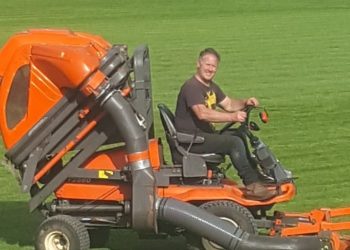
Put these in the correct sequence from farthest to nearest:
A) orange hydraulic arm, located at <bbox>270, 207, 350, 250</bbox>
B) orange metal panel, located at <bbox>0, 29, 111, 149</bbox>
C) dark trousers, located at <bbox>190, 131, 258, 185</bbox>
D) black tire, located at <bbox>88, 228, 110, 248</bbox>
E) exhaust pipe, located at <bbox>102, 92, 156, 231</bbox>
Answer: black tire, located at <bbox>88, 228, 110, 248</bbox> < dark trousers, located at <bbox>190, 131, 258, 185</bbox> < orange metal panel, located at <bbox>0, 29, 111, 149</bbox> < exhaust pipe, located at <bbox>102, 92, 156, 231</bbox> < orange hydraulic arm, located at <bbox>270, 207, 350, 250</bbox>

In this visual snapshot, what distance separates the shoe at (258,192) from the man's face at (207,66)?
1.04 m

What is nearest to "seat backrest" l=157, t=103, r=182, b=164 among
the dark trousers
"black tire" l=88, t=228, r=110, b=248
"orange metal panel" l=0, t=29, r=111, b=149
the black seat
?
the black seat

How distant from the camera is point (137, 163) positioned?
7.77 m

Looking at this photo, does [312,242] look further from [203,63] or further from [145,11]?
[145,11]

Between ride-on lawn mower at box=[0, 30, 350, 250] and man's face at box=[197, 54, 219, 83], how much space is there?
45 cm

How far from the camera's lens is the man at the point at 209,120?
321 inches

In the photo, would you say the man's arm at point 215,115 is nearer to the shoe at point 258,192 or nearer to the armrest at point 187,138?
the armrest at point 187,138

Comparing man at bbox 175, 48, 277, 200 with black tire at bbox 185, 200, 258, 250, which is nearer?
black tire at bbox 185, 200, 258, 250

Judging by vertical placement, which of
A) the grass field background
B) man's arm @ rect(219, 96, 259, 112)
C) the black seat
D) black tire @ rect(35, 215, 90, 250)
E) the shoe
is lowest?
black tire @ rect(35, 215, 90, 250)

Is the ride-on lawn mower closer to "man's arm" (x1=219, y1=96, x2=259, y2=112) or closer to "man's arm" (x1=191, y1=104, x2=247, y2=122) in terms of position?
"man's arm" (x1=191, y1=104, x2=247, y2=122)

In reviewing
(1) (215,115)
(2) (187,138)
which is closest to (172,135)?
(2) (187,138)

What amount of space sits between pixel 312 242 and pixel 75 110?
85.5 inches

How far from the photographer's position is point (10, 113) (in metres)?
8.07

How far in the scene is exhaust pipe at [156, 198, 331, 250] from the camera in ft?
24.5
